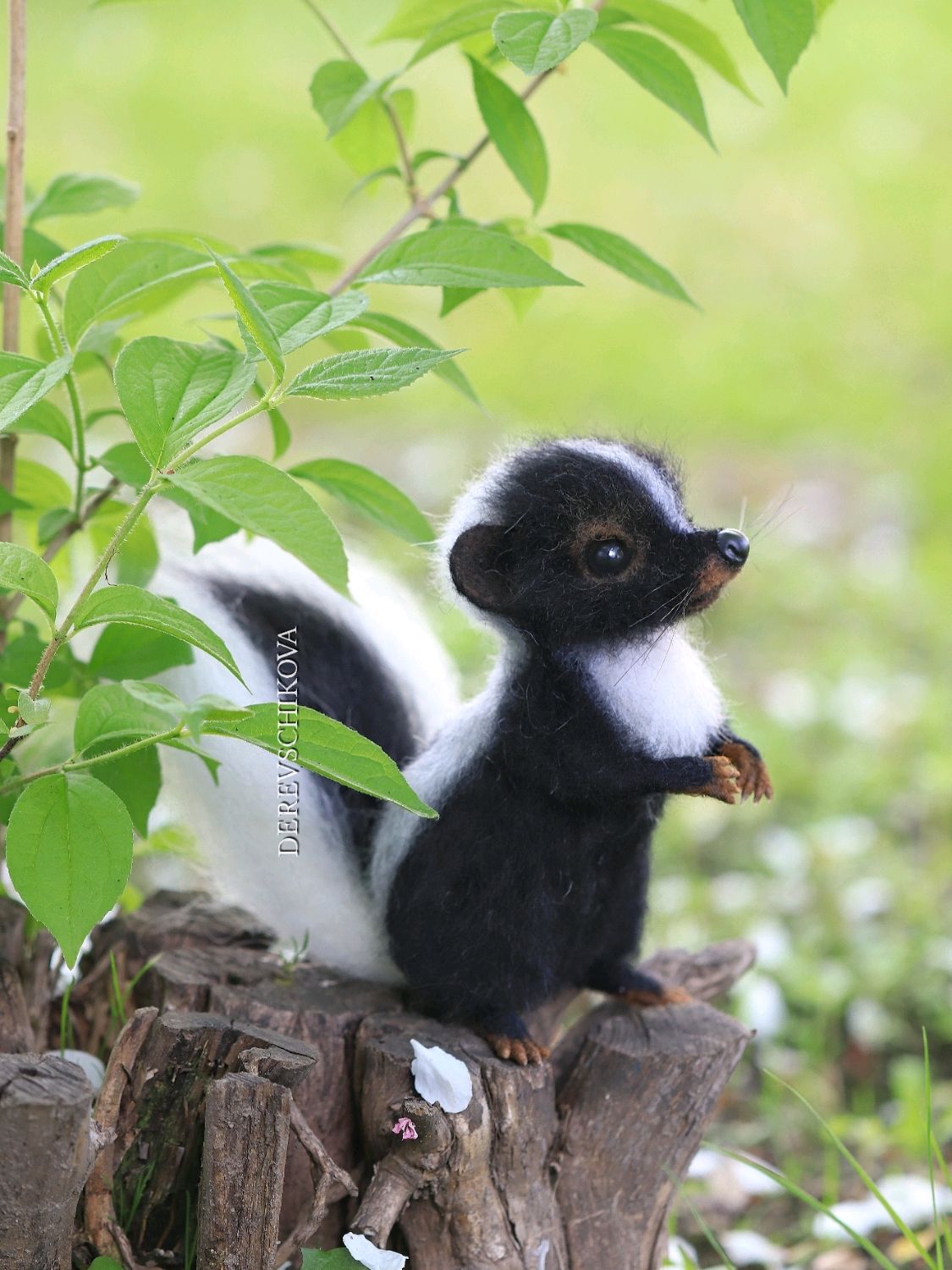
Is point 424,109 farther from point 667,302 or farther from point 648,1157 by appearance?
point 648,1157

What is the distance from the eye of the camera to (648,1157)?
1.61 meters

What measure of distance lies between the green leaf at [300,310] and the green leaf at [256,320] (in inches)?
1.5

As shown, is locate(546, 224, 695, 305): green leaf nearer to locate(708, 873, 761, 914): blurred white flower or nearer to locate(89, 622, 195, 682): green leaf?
locate(89, 622, 195, 682): green leaf

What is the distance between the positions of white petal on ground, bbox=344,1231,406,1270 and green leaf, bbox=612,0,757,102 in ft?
3.97

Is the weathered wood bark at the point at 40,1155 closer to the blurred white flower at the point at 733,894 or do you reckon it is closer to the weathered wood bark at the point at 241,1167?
the weathered wood bark at the point at 241,1167

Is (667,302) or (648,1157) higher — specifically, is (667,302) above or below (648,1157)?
above

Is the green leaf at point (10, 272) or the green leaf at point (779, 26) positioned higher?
the green leaf at point (779, 26)

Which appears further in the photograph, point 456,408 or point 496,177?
point 496,177

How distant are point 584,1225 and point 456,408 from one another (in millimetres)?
3929

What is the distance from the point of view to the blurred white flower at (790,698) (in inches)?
135

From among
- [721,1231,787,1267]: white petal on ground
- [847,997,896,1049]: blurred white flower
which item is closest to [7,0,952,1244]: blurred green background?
[847,997,896,1049]: blurred white flower

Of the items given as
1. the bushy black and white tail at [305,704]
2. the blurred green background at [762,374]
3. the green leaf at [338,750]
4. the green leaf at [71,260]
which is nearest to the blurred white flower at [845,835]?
the blurred green background at [762,374]

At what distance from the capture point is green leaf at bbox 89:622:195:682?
1457 millimetres

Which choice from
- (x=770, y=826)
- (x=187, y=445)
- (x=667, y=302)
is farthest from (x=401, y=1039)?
(x=667, y=302)
